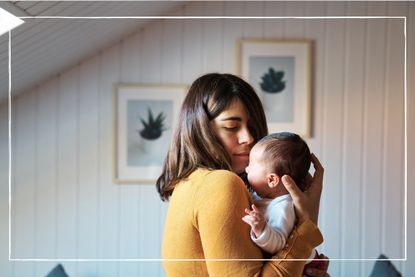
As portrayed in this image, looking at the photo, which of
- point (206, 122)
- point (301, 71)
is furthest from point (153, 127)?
point (301, 71)

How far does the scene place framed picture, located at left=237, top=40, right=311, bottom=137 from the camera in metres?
0.66

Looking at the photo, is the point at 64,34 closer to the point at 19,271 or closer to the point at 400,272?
the point at 19,271

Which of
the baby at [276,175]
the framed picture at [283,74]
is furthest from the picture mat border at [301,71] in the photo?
the baby at [276,175]

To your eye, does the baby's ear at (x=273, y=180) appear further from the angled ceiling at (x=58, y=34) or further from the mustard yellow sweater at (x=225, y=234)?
the angled ceiling at (x=58, y=34)

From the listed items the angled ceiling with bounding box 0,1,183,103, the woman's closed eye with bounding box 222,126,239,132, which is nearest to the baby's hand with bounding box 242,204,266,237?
the woman's closed eye with bounding box 222,126,239,132

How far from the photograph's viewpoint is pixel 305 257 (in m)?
0.54

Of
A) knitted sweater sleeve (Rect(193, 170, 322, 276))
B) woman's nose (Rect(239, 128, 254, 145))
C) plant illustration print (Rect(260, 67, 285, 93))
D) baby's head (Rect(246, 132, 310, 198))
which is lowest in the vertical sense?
knitted sweater sleeve (Rect(193, 170, 322, 276))

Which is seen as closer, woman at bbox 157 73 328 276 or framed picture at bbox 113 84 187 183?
woman at bbox 157 73 328 276

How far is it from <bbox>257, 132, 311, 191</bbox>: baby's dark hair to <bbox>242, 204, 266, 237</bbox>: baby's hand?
0.21 feet

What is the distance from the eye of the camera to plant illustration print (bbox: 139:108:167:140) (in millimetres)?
669

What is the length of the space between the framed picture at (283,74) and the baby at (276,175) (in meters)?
0.10

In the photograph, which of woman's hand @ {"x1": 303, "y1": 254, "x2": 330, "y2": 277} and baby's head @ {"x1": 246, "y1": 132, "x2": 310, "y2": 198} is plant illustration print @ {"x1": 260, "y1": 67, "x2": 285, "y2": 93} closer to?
baby's head @ {"x1": 246, "y1": 132, "x2": 310, "y2": 198}

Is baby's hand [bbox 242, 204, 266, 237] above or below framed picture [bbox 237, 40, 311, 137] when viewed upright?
below

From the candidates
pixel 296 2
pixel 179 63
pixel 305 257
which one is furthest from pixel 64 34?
pixel 305 257
